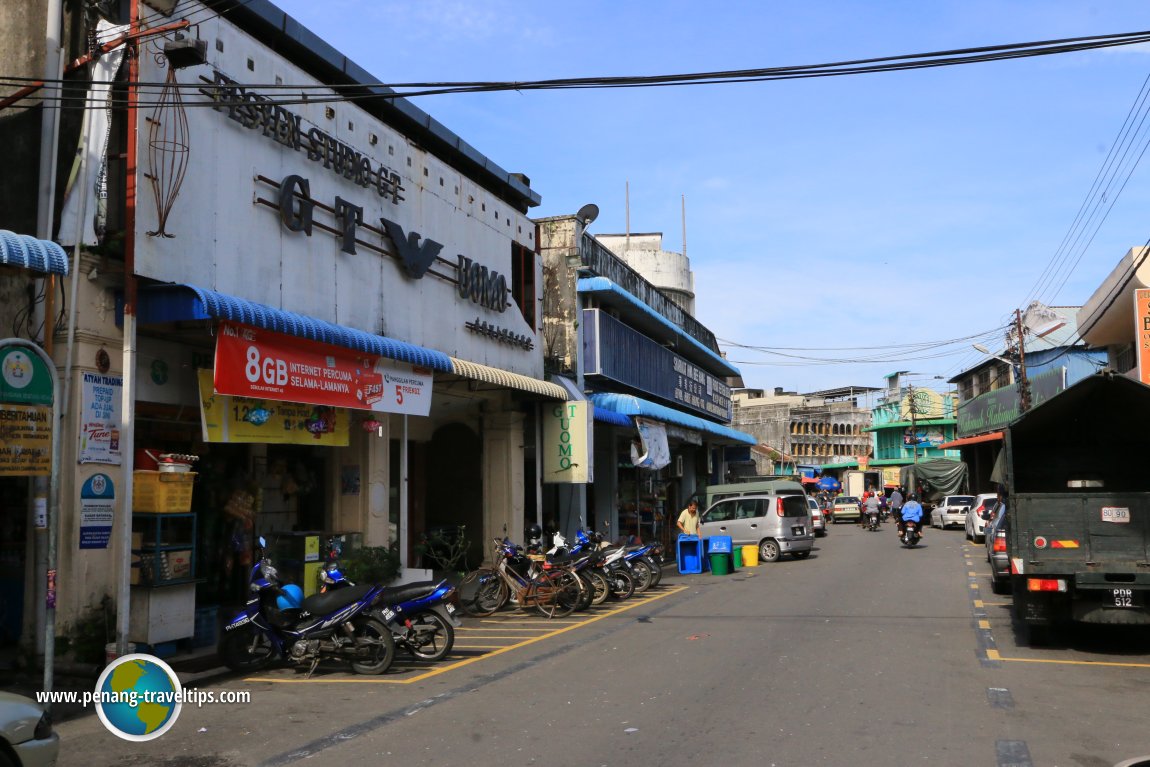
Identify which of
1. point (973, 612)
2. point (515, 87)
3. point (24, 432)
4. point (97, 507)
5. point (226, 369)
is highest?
point (515, 87)

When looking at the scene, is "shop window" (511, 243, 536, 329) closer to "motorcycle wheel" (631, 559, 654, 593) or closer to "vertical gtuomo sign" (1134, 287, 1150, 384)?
"motorcycle wheel" (631, 559, 654, 593)

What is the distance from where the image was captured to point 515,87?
10.6 m

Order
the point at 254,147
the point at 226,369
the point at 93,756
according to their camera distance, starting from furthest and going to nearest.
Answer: the point at 254,147 < the point at 226,369 < the point at 93,756

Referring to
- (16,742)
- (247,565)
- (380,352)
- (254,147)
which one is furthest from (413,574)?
(16,742)

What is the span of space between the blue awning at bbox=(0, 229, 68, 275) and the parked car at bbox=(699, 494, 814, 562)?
754 inches

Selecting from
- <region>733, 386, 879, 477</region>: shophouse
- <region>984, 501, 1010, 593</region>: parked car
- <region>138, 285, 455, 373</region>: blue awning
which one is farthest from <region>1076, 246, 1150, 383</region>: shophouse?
<region>733, 386, 879, 477</region>: shophouse

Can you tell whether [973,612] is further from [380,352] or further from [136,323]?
[136,323]

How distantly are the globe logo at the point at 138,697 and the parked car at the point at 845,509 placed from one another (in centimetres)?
4750

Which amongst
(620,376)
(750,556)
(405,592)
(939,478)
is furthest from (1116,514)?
(939,478)

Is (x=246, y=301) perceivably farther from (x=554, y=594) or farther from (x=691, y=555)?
(x=691, y=555)

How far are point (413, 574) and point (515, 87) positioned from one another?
8457 mm

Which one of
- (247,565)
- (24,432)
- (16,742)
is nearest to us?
(16,742)

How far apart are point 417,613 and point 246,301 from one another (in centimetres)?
417

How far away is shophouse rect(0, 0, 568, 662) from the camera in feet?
33.8
